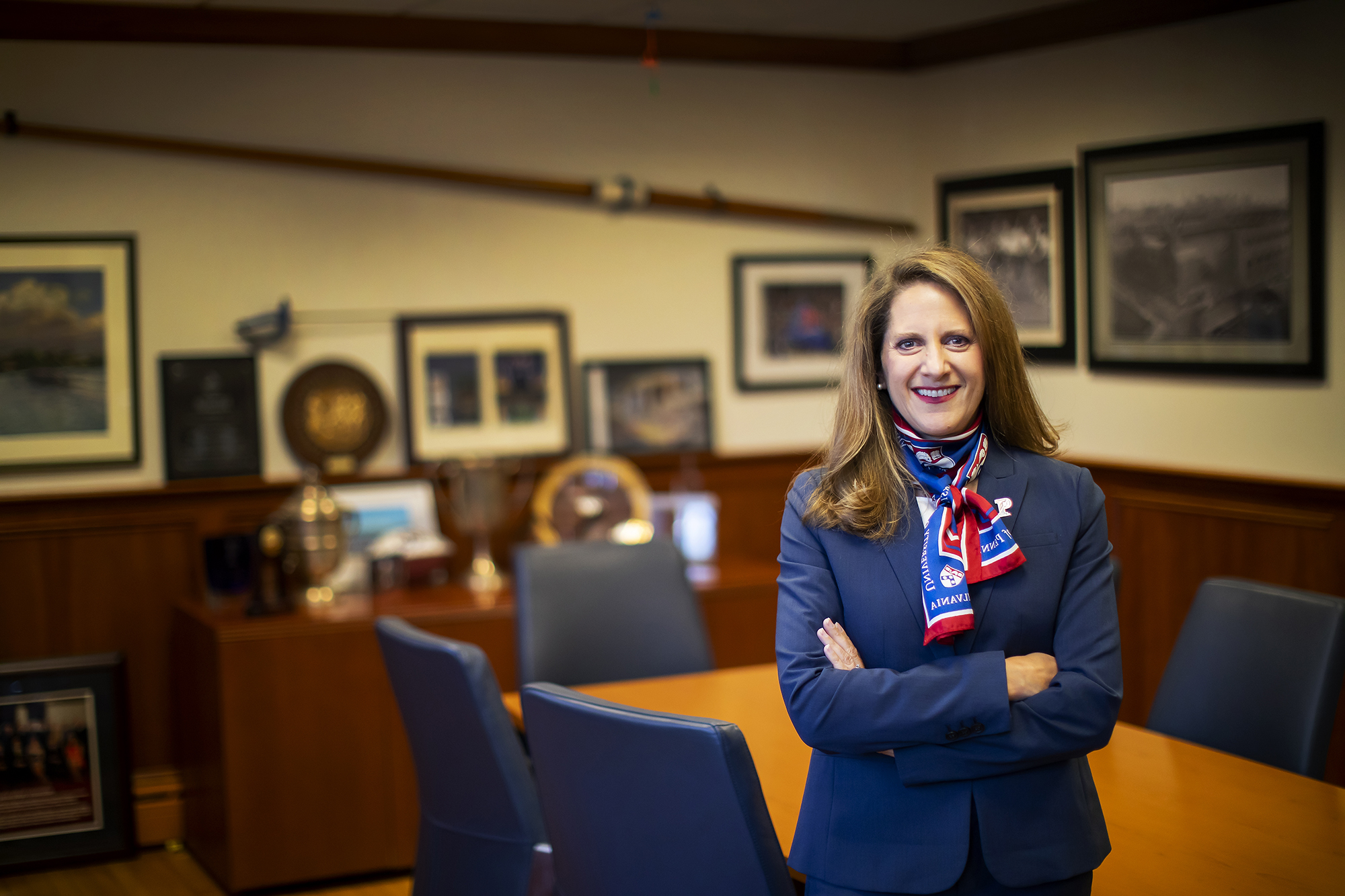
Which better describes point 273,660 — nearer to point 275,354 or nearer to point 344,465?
point 344,465

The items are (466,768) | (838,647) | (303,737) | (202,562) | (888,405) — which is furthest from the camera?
(202,562)

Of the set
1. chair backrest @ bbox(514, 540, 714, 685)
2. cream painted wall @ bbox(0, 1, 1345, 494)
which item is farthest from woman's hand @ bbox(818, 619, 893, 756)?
cream painted wall @ bbox(0, 1, 1345, 494)

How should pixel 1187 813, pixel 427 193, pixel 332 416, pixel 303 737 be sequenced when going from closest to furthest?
pixel 1187 813
pixel 303 737
pixel 332 416
pixel 427 193

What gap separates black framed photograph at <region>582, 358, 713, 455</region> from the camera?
434cm

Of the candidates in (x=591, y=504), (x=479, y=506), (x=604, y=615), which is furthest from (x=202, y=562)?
(x=604, y=615)

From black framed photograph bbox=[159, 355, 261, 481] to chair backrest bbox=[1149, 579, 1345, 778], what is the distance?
274 cm

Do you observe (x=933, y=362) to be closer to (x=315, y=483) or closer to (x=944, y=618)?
(x=944, y=618)

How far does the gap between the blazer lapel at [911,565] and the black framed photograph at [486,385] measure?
2743 millimetres

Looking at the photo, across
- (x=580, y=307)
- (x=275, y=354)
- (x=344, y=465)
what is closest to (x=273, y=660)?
(x=344, y=465)

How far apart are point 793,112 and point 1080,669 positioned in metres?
3.46

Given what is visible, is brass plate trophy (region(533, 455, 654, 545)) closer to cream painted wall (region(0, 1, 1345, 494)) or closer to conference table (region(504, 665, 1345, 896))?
cream painted wall (region(0, 1, 1345, 494))

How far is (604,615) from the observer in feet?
10.1

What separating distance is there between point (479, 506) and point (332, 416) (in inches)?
22.1

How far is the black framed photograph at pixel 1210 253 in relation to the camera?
3484 mm
